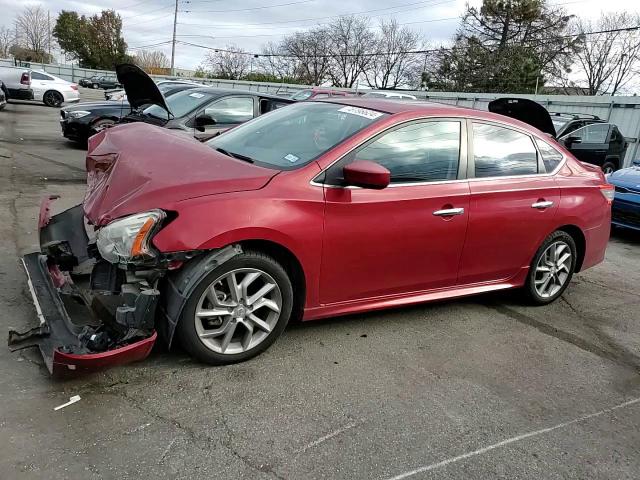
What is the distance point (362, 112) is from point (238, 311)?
68.5 inches

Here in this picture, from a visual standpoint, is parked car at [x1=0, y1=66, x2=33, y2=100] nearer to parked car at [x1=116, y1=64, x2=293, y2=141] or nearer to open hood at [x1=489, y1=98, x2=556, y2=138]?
parked car at [x1=116, y1=64, x2=293, y2=141]

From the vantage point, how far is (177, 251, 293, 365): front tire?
10.1 ft

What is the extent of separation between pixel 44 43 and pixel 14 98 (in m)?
66.2

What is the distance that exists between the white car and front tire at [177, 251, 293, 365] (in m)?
22.3

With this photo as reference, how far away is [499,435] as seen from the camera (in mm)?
2914

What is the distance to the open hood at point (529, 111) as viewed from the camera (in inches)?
262

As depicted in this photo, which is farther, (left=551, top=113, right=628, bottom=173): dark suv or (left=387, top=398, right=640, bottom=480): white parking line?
(left=551, top=113, right=628, bottom=173): dark suv

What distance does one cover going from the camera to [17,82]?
21281 mm

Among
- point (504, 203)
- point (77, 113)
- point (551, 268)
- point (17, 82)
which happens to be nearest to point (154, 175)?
point (504, 203)

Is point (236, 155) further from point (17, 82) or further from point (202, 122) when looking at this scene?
point (17, 82)

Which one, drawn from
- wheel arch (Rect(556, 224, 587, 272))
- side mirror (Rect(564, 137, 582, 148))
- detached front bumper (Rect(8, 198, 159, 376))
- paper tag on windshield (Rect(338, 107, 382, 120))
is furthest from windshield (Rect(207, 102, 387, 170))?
side mirror (Rect(564, 137, 582, 148))

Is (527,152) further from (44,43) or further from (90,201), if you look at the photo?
(44,43)

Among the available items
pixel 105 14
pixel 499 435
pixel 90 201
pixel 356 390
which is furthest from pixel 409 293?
A: pixel 105 14

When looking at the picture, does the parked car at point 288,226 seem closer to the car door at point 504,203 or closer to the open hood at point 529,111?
the car door at point 504,203
